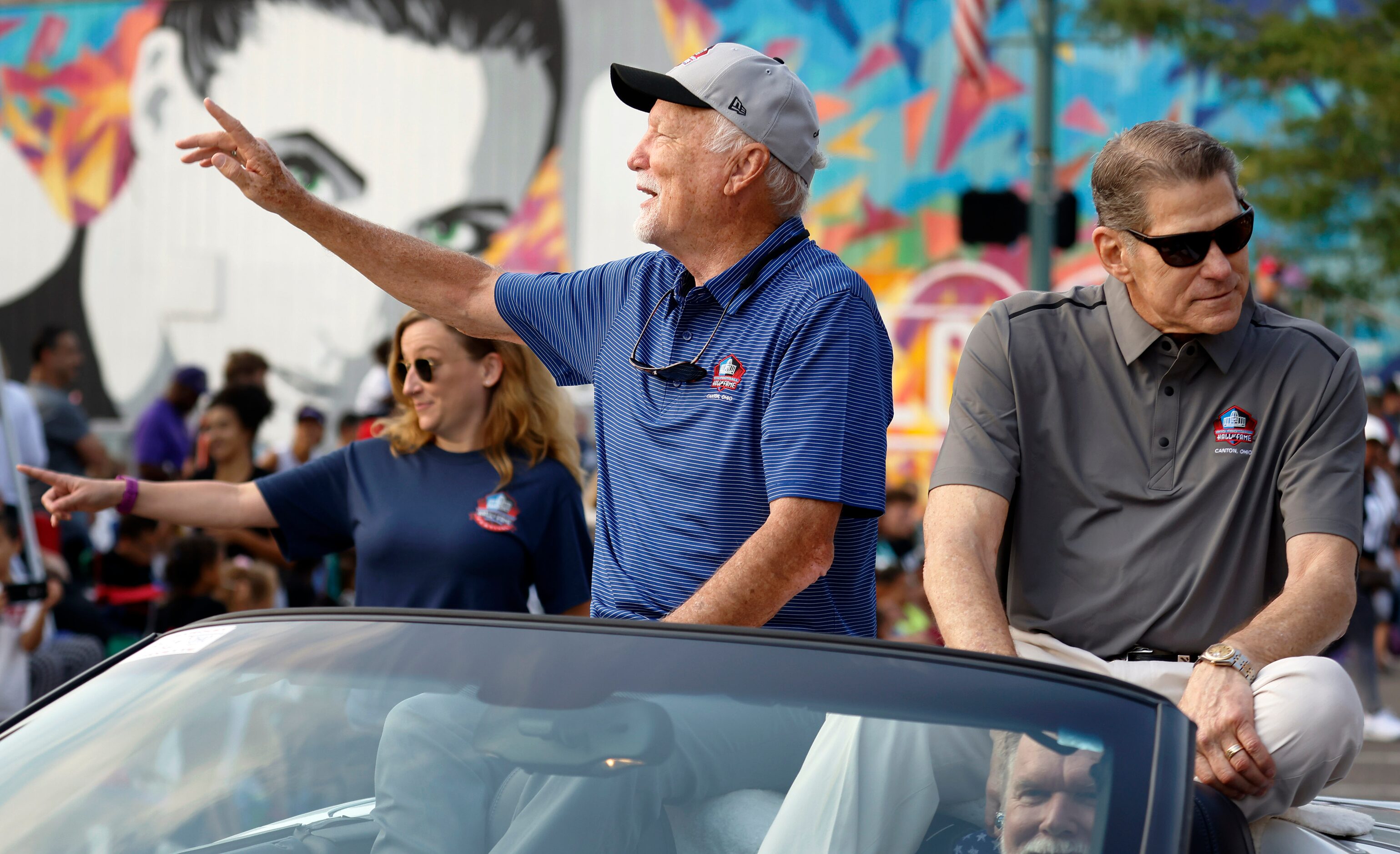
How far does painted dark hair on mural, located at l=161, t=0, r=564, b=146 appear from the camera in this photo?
1836 centimetres

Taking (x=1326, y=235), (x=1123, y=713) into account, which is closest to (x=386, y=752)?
(x=1123, y=713)

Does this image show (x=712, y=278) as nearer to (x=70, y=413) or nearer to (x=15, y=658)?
(x=15, y=658)

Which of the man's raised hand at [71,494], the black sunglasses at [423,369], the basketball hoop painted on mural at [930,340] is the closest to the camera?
the man's raised hand at [71,494]

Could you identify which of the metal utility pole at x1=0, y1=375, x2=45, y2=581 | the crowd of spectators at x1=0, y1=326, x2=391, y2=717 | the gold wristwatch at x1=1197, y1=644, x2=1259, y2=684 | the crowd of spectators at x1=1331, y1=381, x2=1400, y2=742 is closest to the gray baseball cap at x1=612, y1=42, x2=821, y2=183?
the gold wristwatch at x1=1197, y1=644, x2=1259, y2=684

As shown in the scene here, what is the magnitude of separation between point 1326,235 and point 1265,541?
13.0 metres

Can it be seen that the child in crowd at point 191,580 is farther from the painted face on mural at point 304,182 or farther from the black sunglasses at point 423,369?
the painted face on mural at point 304,182

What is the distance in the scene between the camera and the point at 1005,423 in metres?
2.77

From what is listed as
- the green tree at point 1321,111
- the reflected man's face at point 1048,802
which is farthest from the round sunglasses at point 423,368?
the green tree at point 1321,111

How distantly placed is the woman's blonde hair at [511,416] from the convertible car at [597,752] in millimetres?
2133

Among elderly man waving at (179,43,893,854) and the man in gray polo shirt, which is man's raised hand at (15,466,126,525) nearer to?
elderly man waving at (179,43,893,854)

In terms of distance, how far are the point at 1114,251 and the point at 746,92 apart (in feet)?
2.56

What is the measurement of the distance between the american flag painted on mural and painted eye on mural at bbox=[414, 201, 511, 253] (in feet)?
27.5

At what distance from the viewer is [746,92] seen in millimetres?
2857

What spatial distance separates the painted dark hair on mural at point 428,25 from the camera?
18.4 metres
